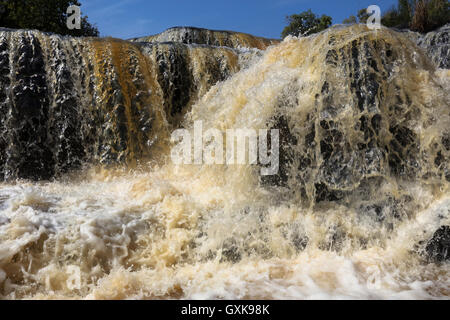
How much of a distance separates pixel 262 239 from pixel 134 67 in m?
3.52

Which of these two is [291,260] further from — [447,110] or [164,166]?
[164,166]

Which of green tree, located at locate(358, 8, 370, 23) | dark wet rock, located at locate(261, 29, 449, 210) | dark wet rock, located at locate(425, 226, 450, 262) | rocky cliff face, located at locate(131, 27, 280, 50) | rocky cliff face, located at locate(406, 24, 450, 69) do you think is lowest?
dark wet rock, located at locate(425, 226, 450, 262)

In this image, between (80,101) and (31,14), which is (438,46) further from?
(31,14)

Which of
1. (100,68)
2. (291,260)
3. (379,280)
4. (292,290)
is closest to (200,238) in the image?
(291,260)

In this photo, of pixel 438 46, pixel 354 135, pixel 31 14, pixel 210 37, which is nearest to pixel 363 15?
pixel 210 37

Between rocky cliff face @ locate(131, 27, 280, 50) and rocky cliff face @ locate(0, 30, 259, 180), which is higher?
rocky cliff face @ locate(131, 27, 280, 50)

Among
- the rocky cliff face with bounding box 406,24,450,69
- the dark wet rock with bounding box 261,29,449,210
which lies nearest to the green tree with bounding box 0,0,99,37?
the rocky cliff face with bounding box 406,24,450,69

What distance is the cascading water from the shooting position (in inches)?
108

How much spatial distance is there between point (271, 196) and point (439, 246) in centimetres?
141

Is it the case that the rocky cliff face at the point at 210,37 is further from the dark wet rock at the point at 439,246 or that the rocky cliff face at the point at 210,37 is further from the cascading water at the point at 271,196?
the dark wet rock at the point at 439,246

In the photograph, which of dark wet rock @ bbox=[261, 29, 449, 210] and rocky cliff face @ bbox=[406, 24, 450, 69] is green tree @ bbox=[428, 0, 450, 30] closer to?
rocky cliff face @ bbox=[406, 24, 450, 69]

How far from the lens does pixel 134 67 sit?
5.71 metres

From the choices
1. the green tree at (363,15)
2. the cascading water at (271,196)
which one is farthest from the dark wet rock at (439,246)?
the green tree at (363,15)

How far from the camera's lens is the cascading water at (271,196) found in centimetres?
275
